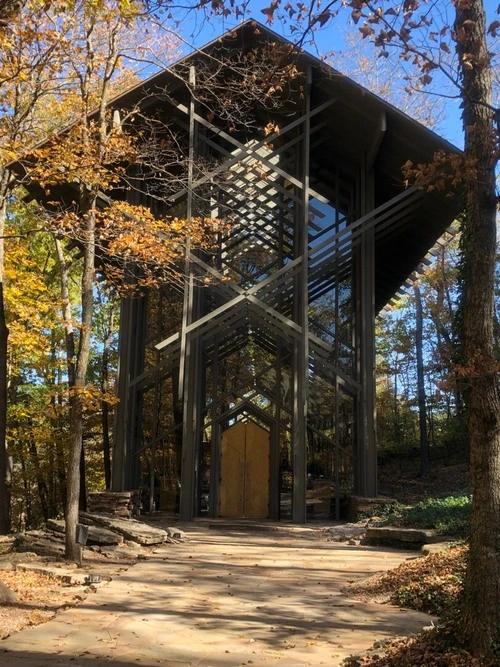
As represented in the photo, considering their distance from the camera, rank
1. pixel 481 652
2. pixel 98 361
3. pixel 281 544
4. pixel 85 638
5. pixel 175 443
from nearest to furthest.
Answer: pixel 481 652
pixel 85 638
pixel 281 544
pixel 175 443
pixel 98 361

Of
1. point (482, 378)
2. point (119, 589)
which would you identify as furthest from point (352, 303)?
point (482, 378)

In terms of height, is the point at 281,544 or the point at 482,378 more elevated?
the point at 482,378

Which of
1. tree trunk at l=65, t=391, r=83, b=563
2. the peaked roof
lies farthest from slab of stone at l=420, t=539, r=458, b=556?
the peaked roof

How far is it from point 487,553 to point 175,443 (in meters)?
12.4

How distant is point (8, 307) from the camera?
733 inches

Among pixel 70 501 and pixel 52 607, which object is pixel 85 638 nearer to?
pixel 52 607

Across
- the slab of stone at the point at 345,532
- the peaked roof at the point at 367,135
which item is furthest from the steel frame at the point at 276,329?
the slab of stone at the point at 345,532

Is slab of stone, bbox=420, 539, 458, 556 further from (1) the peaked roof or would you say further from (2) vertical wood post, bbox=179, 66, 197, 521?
(1) the peaked roof

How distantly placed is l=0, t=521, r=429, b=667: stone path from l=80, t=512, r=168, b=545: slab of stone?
1057 millimetres

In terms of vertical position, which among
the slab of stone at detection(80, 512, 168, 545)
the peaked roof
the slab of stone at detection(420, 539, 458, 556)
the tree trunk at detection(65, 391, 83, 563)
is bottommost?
the slab of stone at detection(80, 512, 168, 545)

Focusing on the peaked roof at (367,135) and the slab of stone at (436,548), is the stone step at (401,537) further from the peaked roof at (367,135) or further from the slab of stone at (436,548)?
the peaked roof at (367,135)

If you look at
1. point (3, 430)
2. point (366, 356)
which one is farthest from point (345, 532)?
point (3, 430)

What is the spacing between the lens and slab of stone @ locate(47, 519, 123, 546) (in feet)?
34.5

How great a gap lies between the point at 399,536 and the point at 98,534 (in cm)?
495
